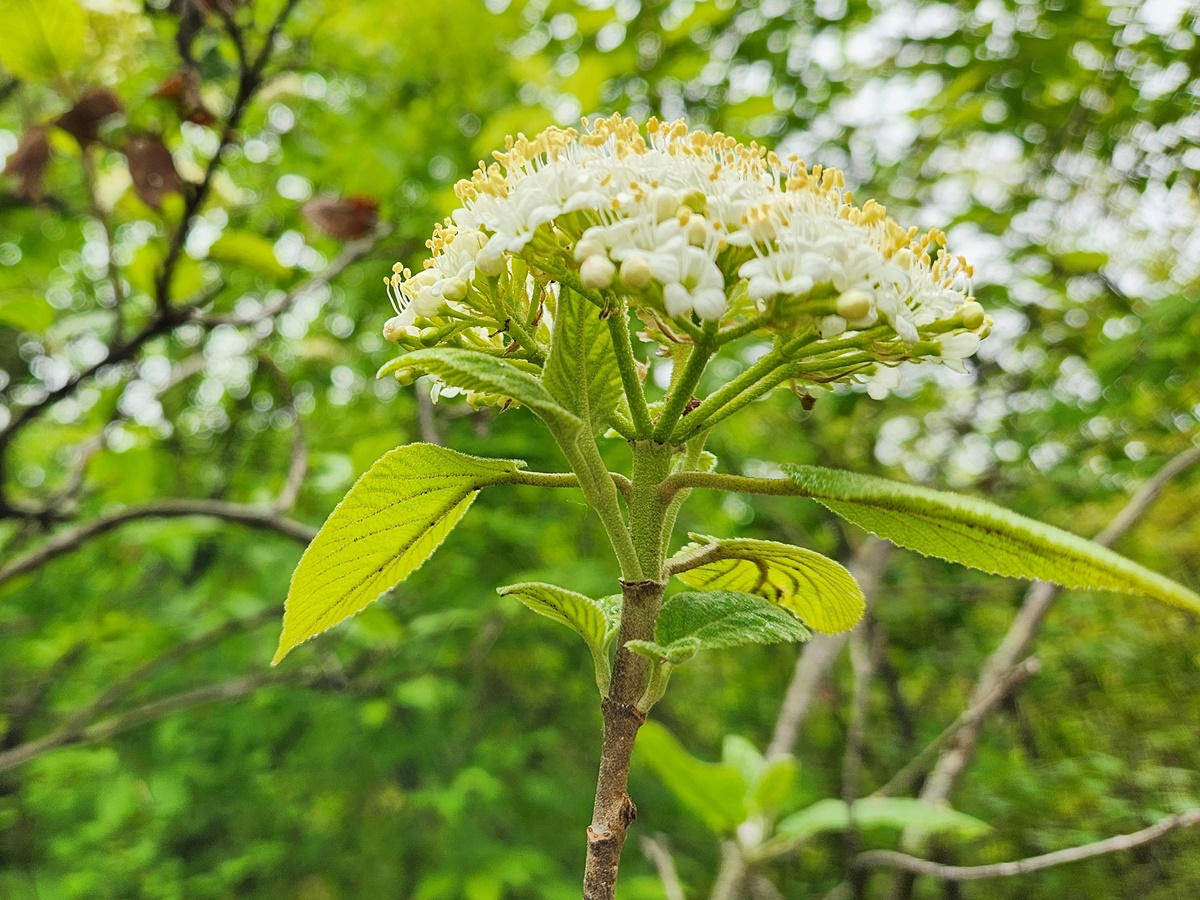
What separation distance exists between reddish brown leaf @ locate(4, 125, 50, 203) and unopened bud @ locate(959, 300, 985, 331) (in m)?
1.62

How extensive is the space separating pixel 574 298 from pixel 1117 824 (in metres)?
3.16

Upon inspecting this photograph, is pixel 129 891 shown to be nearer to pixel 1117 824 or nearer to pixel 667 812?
pixel 667 812

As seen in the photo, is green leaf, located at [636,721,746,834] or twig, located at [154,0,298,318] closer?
green leaf, located at [636,721,746,834]

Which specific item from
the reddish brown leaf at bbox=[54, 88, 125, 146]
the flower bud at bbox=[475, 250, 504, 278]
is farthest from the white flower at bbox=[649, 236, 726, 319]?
the reddish brown leaf at bbox=[54, 88, 125, 146]

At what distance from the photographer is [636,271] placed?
0.47 m

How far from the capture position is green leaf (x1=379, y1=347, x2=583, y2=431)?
435 mm

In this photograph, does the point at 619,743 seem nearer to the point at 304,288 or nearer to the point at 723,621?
the point at 723,621

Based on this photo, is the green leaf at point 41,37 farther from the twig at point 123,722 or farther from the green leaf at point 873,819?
the green leaf at point 873,819

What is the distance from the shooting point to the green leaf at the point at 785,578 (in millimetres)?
545

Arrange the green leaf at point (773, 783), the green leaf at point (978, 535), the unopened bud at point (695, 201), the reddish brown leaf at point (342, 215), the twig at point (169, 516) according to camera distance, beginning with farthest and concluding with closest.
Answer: the reddish brown leaf at point (342, 215) < the twig at point (169, 516) < the green leaf at point (773, 783) < the unopened bud at point (695, 201) < the green leaf at point (978, 535)

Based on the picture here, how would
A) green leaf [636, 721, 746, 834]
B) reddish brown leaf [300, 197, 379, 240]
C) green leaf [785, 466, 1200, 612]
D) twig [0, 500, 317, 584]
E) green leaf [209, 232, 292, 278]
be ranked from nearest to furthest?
green leaf [785, 466, 1200, 612] → green leaf [636, 721, 746, 834] → twig [0, 500, 317, 584] → green leaf [209, 232, 292, 278] → reddish brown leaf [300, 197, 379, 240]

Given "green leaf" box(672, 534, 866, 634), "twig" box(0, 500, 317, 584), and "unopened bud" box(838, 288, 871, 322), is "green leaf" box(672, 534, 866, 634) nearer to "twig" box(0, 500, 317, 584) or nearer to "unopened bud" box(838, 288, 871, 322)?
"unopened bud" box(838, 288, 871, 322)

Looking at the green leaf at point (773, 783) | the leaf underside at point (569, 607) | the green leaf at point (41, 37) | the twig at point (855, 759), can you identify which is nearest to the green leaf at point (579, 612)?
the leaf underside at point (569, 607)

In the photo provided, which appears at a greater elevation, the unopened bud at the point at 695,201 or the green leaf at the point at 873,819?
the unopened bud at the point at 695,201
